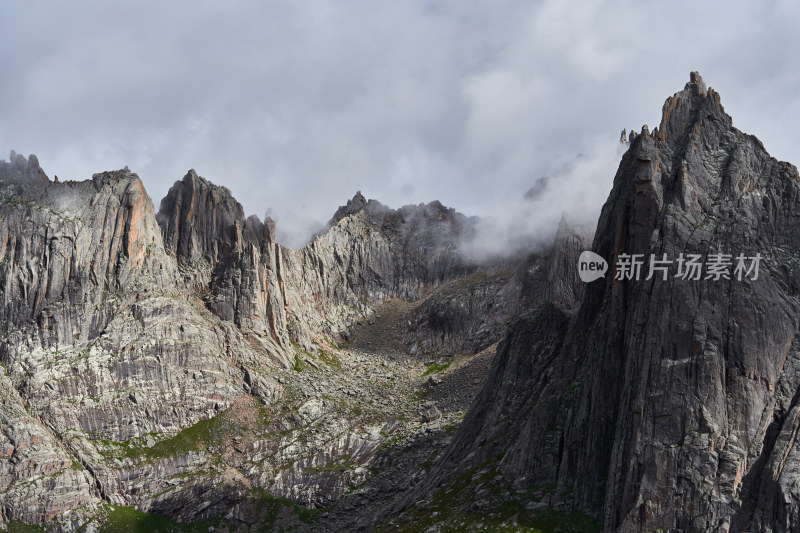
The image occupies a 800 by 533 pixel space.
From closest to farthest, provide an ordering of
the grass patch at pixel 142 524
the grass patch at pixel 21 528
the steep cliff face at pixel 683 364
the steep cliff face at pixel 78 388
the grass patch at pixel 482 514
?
the steep cliff face at pixel 683 364 → the grass patch at pixel 482 514 → the grass patch at pixel 21 528 → the grass patch at pixel 142 524 → the steep cliff face at pixel 78 388

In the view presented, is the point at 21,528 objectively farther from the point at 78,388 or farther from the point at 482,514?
the point at 482,514

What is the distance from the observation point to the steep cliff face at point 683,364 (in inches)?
3590

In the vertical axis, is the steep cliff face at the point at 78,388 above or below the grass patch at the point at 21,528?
above

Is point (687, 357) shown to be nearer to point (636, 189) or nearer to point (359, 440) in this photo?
point (636, 189)

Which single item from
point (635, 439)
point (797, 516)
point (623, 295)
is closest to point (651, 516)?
point (635, 439)

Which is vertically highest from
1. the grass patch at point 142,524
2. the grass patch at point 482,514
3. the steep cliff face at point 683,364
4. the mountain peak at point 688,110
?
the mountain peak at point 688,110

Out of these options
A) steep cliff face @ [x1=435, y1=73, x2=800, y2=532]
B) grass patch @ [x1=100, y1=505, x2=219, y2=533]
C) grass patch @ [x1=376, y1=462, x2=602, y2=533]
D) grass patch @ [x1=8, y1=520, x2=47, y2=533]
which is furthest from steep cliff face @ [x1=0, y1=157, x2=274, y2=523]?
steep cliff face @ [x1=435, y1=73, x2=800, y2=532]

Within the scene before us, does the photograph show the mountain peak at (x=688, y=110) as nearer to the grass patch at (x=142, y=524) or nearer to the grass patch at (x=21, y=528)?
the grass patch at (x=142, y=524)

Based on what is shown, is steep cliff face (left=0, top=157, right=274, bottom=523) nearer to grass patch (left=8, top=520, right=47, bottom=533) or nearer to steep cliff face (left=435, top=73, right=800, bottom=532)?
grass patch (left=8, top=520, right=47, bottom=533)

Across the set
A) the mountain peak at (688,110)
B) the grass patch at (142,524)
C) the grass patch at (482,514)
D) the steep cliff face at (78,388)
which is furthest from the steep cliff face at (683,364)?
the steep cliff face at (78,388)

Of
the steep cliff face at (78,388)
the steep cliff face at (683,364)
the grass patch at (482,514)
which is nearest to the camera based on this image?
the steep cliff face at (683,364)

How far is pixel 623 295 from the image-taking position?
111375 millimetres

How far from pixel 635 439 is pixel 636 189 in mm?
38392

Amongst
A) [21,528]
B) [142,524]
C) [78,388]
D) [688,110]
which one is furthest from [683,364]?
[78,388]
